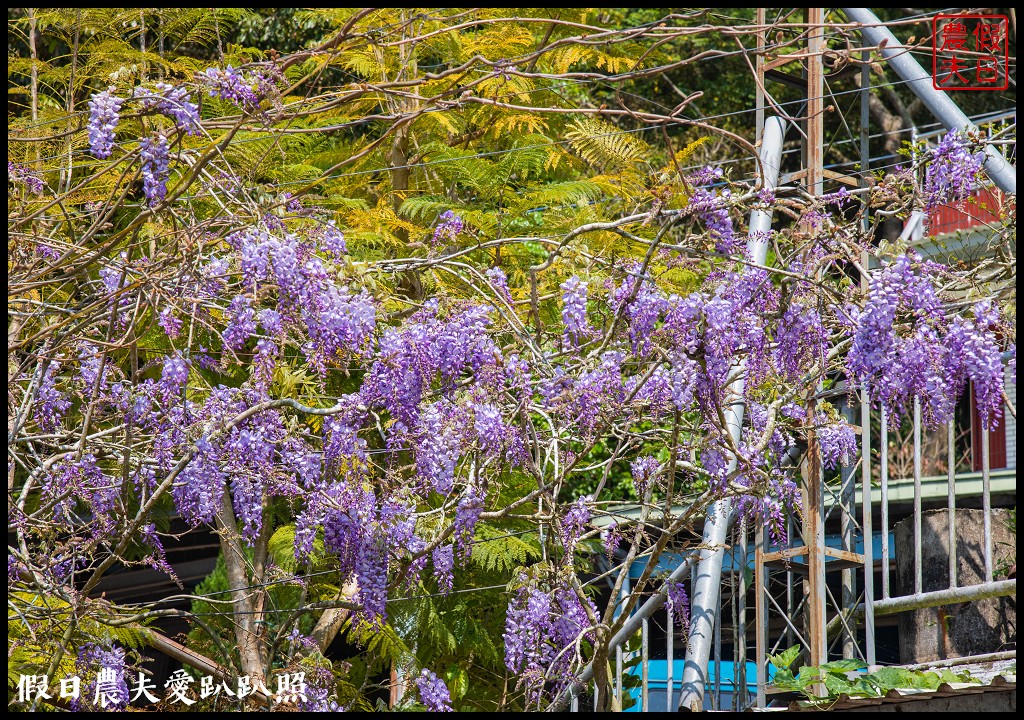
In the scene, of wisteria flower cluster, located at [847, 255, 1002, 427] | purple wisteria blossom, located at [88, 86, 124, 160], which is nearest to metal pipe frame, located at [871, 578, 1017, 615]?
wisteria flower cluster, located at [847, 255, 1002, 427]

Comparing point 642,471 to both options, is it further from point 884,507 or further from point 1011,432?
point 1011,432

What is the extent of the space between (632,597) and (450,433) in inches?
43.0

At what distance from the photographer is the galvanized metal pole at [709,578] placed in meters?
5.33

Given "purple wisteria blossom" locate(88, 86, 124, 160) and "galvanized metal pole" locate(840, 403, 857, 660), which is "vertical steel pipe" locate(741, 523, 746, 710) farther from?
"purple wisteria blossom" locate(88, 86, 124, 160)

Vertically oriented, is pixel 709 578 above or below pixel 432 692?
above

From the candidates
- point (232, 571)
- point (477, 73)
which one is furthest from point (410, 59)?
point (232, 571)

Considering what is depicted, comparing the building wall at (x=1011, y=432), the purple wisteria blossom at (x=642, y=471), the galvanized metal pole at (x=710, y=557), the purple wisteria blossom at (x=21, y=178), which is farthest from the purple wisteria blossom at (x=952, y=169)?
the building wall at (x=1011, y=432)

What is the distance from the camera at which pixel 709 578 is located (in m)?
5.59

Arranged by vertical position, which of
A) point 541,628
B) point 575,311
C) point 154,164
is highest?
point 154,164

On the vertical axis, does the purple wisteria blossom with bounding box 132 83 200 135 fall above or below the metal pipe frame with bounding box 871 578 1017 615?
above

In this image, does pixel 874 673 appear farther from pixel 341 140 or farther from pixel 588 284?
pixel 341 140

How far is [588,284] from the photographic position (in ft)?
15.4

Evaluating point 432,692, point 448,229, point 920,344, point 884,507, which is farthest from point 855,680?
point 448,229

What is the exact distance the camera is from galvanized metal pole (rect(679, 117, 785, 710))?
210 inches
